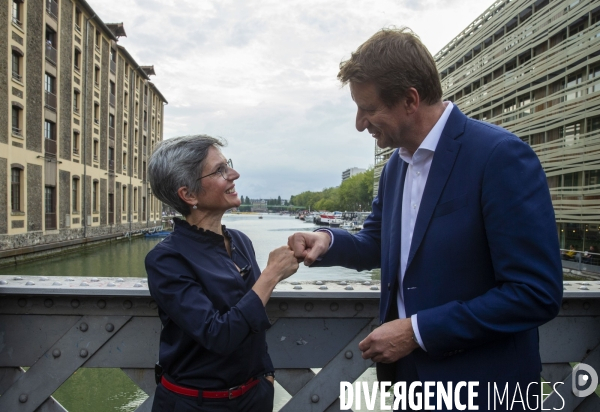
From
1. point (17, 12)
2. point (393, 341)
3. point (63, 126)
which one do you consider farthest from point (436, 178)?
point (63, 126)

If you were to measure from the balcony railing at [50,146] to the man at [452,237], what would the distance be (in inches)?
994

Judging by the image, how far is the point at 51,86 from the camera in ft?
78.3

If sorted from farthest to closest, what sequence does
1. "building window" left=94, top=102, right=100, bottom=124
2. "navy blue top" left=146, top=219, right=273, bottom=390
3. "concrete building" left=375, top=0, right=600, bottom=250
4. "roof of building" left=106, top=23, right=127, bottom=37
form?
"roof of building" left=106, top=23, right=127, bottom=37 < "building window" left=94, top=102, right=100, bottom=124 < "concrete building" left=375, top=0, right=600, bottom=250 < "navy blue top" left=146, top=219, right=273, bottom=390

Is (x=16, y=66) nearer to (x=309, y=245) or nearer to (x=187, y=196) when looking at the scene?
(x=187, y=196)

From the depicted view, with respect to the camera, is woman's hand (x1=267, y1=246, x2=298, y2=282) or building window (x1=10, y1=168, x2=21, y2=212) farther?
building window (x1=10, y1=168, x2=21, y2=212)

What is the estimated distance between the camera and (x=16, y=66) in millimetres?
19922

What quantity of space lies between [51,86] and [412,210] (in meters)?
26.5

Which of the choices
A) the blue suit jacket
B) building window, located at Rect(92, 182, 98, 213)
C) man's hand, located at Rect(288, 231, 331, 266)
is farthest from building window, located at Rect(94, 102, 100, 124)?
the blue suit jacket

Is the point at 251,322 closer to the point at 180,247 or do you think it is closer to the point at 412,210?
the point at 180,247

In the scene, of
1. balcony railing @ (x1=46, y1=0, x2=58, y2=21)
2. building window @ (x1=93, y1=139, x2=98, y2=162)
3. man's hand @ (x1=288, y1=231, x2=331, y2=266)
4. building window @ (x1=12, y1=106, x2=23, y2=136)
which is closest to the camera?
man's hand @ (x1=288, y1=231, x2=331, y2=266)

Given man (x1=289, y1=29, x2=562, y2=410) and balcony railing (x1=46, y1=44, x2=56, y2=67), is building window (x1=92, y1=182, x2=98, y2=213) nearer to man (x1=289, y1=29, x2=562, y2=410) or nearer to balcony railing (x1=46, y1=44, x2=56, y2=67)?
balcony railing (x1=46, y1=44, x2=56, y2=67)

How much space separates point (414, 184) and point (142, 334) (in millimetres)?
1253

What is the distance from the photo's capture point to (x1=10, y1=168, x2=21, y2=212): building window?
20.3 meters

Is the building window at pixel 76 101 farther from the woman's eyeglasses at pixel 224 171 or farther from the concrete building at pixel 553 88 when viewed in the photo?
the woman's eyeglasses at pixel 224 171
